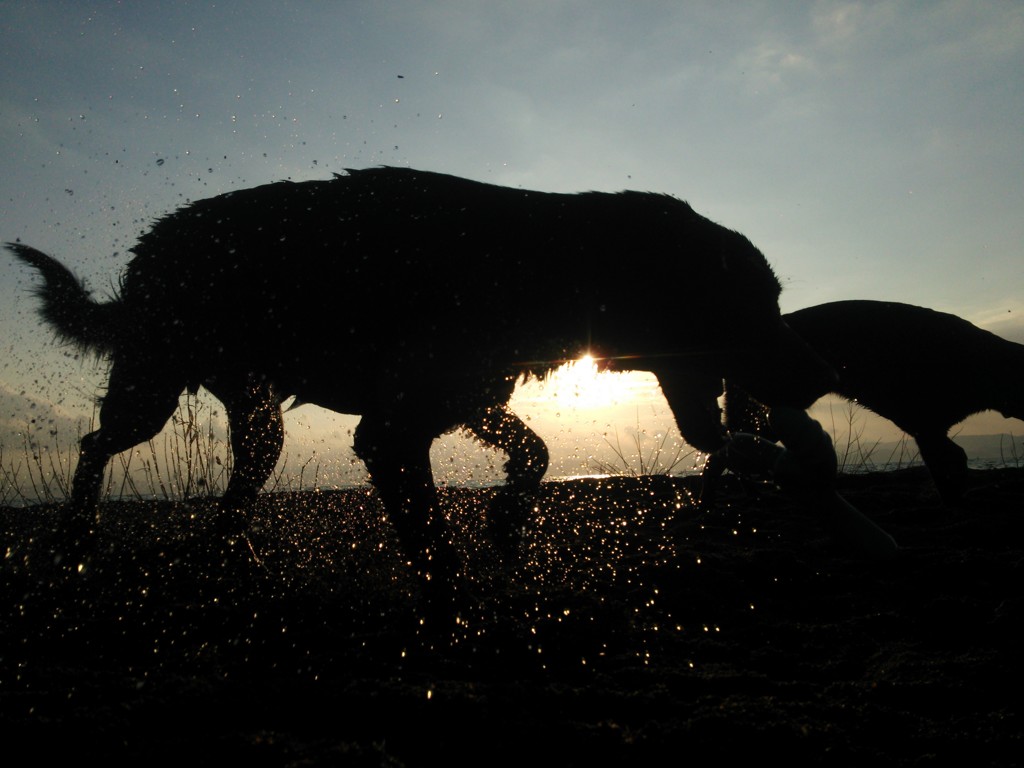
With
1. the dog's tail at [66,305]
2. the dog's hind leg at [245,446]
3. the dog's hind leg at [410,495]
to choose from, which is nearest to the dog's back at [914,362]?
the dog's hind leg at [245,446]

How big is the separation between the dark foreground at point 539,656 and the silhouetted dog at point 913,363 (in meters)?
1.92

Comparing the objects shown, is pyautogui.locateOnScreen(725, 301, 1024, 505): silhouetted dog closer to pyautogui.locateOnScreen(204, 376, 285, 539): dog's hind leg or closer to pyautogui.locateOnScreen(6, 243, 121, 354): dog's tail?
pyautogui.locateOnScreen(204, 376, 285, 539): dog's hind leg

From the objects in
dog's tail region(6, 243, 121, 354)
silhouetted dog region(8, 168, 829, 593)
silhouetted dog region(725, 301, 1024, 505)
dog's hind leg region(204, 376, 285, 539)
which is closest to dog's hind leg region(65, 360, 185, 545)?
silhouetted dog region(8, 168, 829, 593)

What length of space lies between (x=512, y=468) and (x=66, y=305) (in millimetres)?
2953

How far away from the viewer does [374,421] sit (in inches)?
99.6

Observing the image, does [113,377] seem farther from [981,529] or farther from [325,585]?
[981,529]

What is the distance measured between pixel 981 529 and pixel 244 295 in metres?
3.98

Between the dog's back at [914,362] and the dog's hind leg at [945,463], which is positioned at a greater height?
the dog's back at [914,362]

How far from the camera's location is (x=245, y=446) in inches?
152

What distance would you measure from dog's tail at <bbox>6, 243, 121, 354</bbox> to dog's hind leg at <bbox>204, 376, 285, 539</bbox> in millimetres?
986

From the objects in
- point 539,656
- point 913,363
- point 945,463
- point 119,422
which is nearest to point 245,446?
point 119,422

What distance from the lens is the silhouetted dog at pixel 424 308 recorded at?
2.65 m

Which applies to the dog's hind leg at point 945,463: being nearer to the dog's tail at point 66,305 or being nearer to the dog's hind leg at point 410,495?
the dog's hind leg at point 410,495

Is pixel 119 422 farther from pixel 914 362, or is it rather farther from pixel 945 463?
pixel 914 362
